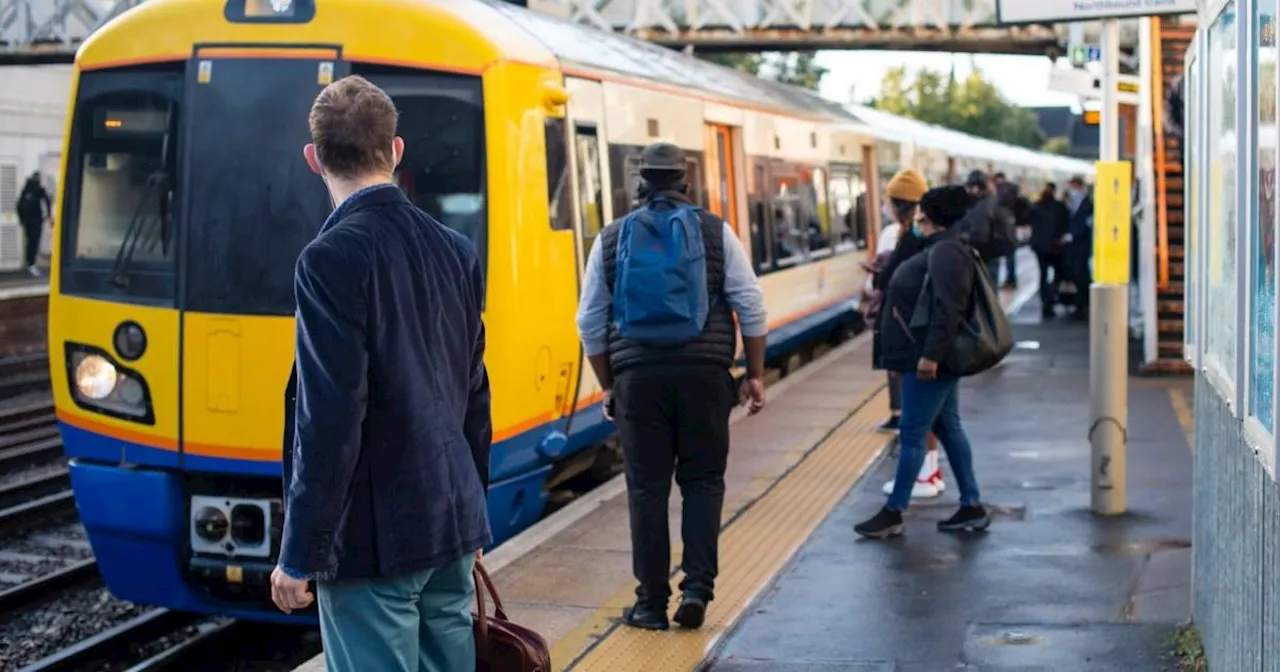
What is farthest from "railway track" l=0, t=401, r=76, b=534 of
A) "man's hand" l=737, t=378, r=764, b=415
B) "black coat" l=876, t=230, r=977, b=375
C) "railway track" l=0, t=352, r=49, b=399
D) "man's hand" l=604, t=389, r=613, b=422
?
"man's hand" l=737, t=378, r=764, b=415

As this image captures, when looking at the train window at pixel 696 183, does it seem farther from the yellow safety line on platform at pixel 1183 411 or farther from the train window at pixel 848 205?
the train window at pixel 848 205

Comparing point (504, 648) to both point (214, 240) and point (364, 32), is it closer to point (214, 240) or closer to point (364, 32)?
point (214, 240)

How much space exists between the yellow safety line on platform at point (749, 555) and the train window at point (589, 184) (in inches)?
59.2

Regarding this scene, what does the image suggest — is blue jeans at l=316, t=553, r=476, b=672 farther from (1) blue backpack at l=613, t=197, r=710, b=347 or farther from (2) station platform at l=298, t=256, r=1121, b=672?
(1) blue backpack at l=613, t=197, r=710, b=347

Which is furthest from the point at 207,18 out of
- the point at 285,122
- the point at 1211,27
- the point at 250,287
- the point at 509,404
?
the point at 1211,27

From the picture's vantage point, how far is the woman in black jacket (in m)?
7.62

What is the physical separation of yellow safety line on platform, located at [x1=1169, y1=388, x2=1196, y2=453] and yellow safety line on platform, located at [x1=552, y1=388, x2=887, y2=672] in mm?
1850

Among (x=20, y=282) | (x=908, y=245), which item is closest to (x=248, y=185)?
(x=908, y=245)

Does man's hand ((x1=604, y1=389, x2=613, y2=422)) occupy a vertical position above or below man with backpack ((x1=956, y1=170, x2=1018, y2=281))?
below

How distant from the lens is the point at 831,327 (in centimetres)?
1817

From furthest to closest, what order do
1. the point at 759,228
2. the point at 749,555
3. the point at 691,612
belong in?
1. the point at 759,228
2. the point at 749,555
3. the point at 691,612

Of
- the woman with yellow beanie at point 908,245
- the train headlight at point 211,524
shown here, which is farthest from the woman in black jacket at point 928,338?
the train headlight at point 211,524

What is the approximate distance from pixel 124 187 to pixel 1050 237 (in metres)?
15.2

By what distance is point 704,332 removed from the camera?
587 cm
